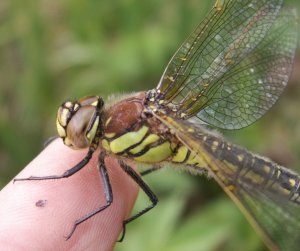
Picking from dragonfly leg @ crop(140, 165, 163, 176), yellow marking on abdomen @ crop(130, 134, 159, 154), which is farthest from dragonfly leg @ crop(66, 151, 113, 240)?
dragonfly leg @ crop(140, 165, 163, 176)

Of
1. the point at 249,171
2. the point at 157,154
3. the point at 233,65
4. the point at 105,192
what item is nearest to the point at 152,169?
the point at 157,154

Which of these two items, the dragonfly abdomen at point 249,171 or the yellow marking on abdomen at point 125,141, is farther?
the yellow marking on abdomen at point 125,141

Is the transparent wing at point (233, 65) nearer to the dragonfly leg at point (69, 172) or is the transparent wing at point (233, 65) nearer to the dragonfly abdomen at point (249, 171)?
the dragonfly abdomen at point (249, 171)

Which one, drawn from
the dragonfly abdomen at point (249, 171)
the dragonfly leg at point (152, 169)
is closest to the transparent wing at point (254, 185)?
the dragonfly abdomen at point (249, 171)

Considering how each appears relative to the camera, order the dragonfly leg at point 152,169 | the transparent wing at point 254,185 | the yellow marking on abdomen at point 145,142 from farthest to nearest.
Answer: the dragonfly leg at point 152,169
the yellow marking on abdomen at point 145,142
the transparent wing at point 254,185

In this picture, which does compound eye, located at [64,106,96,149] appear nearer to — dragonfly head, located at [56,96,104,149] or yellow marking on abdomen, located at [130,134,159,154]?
dragonfly head, located at [56,96,104,149]
